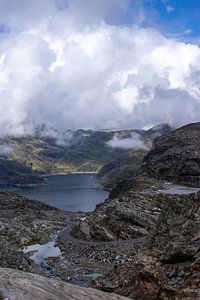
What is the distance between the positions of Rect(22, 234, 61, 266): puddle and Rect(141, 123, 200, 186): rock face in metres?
58.7

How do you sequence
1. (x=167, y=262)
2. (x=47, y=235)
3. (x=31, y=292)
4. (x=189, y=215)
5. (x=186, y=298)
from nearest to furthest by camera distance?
(x=31, y=292) < (x=186, y=298) < (x=167, y=262) < (x=189, y=215) < (x=47, y=235)

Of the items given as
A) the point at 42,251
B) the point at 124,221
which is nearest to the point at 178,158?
the point at 124,221

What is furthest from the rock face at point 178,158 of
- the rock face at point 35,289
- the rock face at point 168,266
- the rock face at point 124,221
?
the rock face at point 35,289

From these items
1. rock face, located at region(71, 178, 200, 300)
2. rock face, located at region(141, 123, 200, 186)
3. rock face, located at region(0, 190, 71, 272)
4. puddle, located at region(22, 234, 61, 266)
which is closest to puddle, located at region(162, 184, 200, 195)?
rock face, located at region(141, 123, 200, 186)

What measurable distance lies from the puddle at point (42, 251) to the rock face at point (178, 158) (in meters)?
58.7

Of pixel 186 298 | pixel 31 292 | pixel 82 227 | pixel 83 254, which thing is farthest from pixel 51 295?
pixel 82 227

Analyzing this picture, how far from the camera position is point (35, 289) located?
18172 millimetres

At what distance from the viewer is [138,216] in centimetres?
9925

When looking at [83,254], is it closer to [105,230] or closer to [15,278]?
[105,230]

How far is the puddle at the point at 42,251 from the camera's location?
91.5 meters

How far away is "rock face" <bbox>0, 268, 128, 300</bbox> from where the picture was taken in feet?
56.4

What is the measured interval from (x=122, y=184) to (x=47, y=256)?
71750 millimetres

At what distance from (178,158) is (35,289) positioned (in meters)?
148

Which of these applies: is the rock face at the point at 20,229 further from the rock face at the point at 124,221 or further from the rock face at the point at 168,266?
the rock face at the point at 168,266
